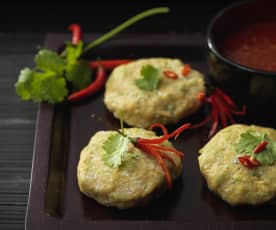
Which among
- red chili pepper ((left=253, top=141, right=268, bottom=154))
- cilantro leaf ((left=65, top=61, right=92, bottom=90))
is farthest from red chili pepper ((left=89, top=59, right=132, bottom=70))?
red chili pepper ((left=253, top=141, right=268, bottom=154))

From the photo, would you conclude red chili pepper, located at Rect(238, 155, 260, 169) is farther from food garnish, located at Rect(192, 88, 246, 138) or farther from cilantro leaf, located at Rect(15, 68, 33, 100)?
cilantro leaf, located at Rect(15, 68, 33, 100)

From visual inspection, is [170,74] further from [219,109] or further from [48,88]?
[48,88]

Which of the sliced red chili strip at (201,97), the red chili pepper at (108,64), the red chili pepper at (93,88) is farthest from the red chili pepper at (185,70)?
the red chili pepper at (93,88)

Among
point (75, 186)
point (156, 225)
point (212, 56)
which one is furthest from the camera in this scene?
point (212, 56)

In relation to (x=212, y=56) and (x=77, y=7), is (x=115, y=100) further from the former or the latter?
(x=77, y=7)

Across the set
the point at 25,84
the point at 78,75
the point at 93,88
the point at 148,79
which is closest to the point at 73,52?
the point at 78,75

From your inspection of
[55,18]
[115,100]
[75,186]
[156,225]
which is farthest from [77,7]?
[156,225]

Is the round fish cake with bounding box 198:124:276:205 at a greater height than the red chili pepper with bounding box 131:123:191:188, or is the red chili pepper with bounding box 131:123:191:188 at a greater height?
the red chili pepper with bounding box 131:123:191:188
